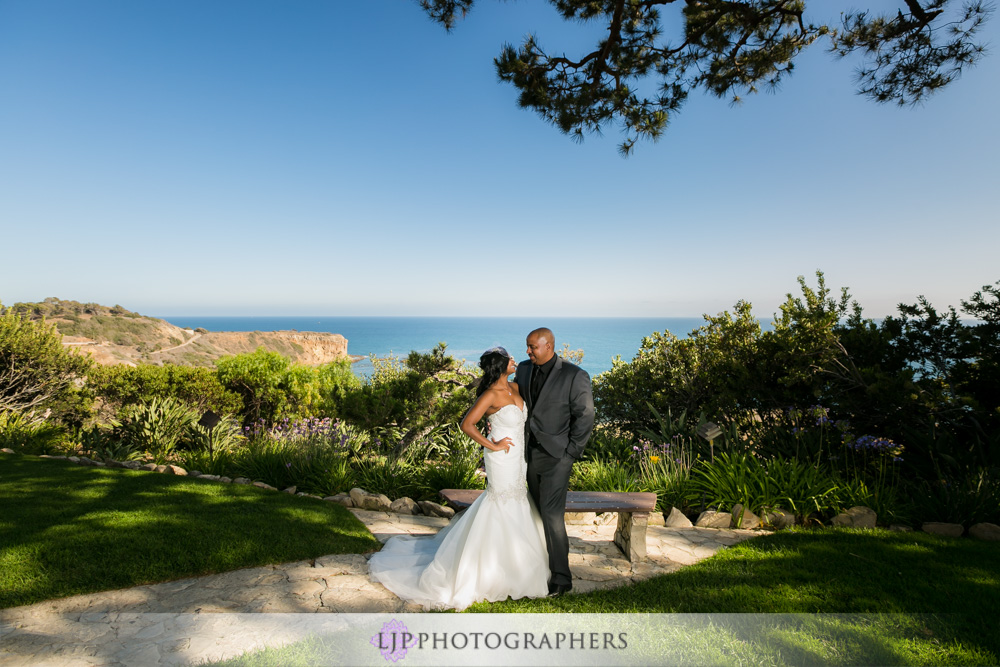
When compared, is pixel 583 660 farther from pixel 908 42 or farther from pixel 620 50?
pixel 908 42

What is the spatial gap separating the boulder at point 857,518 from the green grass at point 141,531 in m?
4.81

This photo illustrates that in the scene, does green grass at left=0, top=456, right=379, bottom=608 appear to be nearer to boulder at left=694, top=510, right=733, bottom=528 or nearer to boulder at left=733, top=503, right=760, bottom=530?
boulder at left=694, top=510, right=733, bottom=528

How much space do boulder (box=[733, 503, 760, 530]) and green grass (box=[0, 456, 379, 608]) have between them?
12.5 feet

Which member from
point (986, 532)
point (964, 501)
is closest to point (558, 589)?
point (986, 532)

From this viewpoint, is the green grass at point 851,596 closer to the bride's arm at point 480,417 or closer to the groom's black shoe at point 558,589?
the groom's black shoe at point 558,589

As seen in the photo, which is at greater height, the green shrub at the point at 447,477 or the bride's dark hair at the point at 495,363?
the bride's dark hair at the point at 495,363

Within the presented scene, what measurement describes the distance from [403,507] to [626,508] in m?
2.83

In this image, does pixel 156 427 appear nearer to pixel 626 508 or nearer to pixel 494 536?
pixel 494 536

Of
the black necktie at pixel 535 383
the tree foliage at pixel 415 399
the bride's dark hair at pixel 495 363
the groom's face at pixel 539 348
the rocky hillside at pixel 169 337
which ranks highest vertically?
the groom's face at pixel 539 348

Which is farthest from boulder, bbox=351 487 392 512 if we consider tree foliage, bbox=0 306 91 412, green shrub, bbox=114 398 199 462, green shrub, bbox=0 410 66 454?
tree foliage, bbox=0 306 91 412

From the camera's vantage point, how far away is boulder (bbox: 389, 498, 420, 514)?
243 inches

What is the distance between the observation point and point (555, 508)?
402cm

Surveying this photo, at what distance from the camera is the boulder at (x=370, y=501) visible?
243 inches

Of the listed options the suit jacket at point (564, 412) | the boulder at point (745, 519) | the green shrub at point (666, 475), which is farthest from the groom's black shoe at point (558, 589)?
the boulder at point (745, 519)
